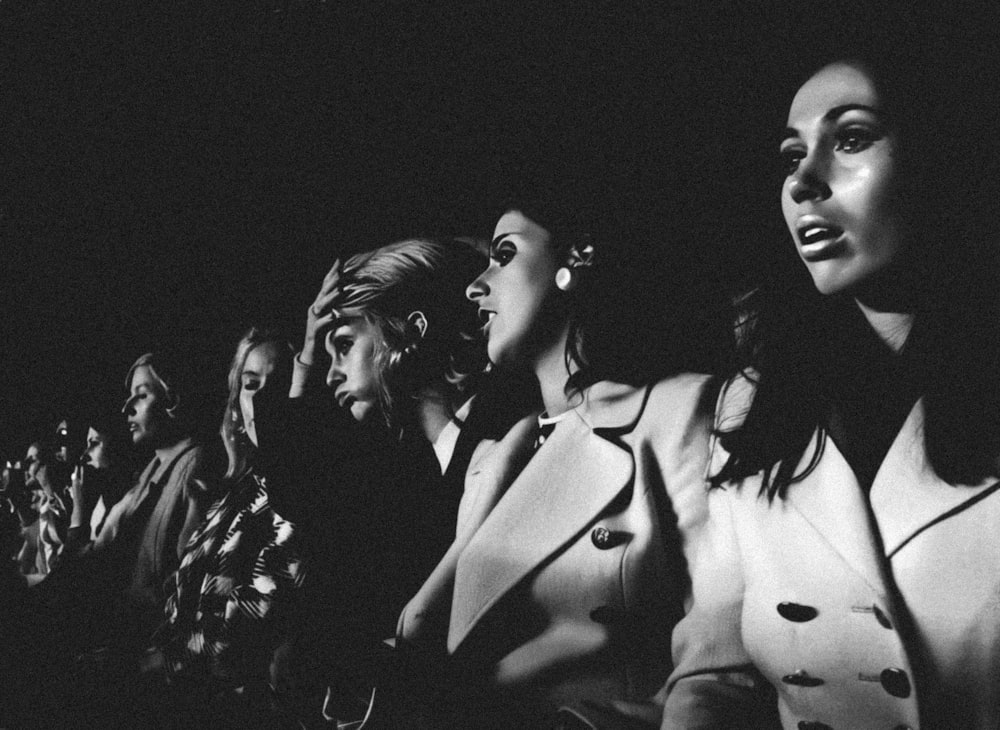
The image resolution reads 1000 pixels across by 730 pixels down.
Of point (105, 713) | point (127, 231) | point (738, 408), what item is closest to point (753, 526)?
point (738, 408)

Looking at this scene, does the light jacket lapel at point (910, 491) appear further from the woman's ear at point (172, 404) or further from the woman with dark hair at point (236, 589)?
the woman's ear at point (172, 404)

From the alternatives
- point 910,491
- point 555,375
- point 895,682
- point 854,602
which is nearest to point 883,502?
point 910,491

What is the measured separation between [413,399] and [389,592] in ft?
1.62

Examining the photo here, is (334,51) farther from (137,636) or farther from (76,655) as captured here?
(76,655)

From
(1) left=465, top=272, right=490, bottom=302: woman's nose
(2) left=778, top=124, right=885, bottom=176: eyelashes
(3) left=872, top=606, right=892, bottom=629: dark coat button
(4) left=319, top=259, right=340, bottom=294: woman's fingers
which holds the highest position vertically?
(2) left=778, top=124, right=885, bottom=176: eyelashes

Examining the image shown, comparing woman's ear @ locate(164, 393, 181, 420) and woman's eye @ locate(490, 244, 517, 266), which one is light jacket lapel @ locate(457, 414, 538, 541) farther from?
woman's ear @ locate(164, 393, 181, 420)

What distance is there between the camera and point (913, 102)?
5.42 feet

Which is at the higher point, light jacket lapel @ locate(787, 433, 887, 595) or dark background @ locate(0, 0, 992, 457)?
dark background @ locate(0, 0, 992, 457)

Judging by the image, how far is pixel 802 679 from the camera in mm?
1589

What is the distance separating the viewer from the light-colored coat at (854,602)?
145 centimetres

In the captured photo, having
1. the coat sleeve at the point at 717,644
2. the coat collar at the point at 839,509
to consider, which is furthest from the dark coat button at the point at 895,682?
the coat sleeve at the point at 717,644

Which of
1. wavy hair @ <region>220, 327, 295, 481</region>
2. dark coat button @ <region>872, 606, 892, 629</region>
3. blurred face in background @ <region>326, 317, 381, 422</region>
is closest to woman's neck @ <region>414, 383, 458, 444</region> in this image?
blurred face in background @ <region>326, 317, 381, 422</region>

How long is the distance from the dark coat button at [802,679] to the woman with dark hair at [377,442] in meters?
1.02

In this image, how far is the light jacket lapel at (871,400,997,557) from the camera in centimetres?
149
